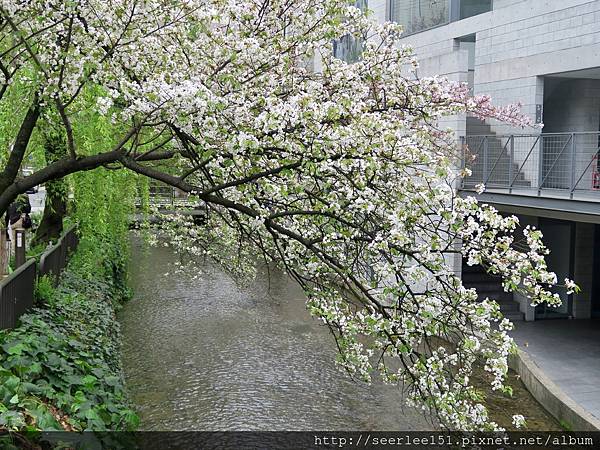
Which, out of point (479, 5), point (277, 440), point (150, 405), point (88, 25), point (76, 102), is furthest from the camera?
point (479, 5)

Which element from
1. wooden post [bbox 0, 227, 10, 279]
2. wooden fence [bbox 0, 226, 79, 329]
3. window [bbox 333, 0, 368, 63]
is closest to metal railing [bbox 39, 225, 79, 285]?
wooden fence [bbox 0, 226, 79, 329]

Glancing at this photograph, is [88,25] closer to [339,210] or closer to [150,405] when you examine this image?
[339,210]

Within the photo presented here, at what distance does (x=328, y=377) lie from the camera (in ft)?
36.1

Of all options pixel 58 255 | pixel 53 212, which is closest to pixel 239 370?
pixel 58 255

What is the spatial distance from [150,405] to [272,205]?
5022mm

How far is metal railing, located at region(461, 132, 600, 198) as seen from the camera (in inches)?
411

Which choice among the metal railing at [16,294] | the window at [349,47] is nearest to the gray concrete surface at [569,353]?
the metal railing at [16,294]

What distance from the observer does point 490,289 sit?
14867 millimetres

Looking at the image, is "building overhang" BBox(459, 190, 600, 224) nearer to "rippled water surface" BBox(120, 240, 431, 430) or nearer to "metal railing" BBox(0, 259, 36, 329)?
"rippled water surface" BBox(120, 240, 431, 430)

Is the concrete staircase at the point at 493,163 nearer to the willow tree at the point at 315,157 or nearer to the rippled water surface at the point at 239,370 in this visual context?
the rippled water surface at the point at 239,370

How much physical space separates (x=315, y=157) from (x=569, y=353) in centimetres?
830

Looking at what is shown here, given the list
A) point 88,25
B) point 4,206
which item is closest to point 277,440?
point 4,206

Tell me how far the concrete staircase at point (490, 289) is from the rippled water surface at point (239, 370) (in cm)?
355

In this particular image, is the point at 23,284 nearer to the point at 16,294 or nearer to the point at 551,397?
the point at 16,294
